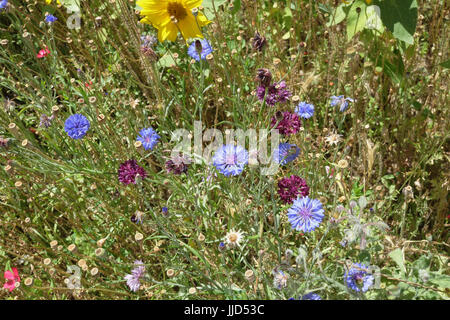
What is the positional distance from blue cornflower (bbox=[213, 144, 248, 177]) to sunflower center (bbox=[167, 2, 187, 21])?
51 cm

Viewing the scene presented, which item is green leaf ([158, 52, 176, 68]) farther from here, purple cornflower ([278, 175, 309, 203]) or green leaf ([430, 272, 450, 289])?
green leaf ([430, 272, 450, 289])

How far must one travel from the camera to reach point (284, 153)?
1146 mm

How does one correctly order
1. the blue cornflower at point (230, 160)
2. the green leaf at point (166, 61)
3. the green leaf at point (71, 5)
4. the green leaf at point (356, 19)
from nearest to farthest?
the blue cornflower at point (230, 160)
the green leaf at point (356, 19)
the green leaf at point (71, 5)
the green leaf at point (166, 61)

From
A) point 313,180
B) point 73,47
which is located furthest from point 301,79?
point 73,47

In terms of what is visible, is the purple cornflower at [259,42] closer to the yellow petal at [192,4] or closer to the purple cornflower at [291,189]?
the yellow petal at [192,4]

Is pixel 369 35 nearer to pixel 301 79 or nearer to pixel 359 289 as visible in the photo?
pixel 301 79

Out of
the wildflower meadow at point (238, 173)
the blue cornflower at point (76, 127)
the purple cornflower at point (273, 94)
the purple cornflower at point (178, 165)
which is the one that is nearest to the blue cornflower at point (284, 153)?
the wildflower meadow at point (238, 173)

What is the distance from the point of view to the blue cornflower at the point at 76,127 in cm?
127

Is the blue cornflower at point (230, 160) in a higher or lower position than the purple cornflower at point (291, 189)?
higher

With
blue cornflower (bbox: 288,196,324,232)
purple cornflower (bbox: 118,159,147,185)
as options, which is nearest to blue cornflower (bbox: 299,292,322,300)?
blue cornflower (bbox: 288,196,324,232)

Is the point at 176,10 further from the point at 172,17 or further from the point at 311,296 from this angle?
the point at 311,296

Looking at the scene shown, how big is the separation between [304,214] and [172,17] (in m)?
0.73

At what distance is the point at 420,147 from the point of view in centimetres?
154

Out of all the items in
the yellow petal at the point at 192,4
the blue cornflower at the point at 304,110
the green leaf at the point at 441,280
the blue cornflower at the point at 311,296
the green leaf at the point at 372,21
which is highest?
the yellow petal at the point at 192,4
